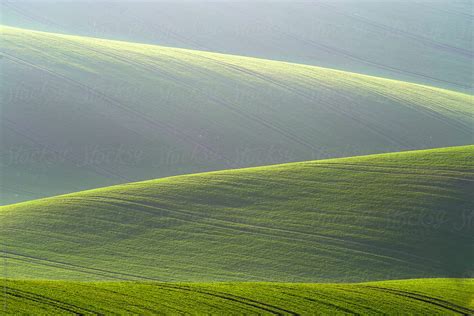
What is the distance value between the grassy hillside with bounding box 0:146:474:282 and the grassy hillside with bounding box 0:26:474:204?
248 inches

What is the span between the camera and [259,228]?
56.5ft

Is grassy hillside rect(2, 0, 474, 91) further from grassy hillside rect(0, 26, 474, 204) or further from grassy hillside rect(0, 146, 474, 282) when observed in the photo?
grassy hillside rect(0, 146, 474, 282)

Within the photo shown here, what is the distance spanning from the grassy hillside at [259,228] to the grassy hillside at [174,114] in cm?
630

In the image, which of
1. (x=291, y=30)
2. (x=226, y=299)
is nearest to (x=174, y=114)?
(x=226, y=299)

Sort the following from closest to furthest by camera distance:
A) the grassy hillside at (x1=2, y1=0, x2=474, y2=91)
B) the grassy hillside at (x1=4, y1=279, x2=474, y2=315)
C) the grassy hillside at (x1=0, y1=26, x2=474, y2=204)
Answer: the grassy hillside at (x1=4, y1=279, x2=474, y2=315) → the grassy hillside at (x1=0, y1=26, x2=474, y2=204) → the grassy hillside at (x1=2, y1=0, x2=474, y2=91)

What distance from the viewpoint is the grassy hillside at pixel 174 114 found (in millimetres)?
26016

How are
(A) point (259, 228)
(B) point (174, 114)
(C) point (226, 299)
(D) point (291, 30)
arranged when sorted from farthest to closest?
1. (D) point (291, 30)
2. (B) point (174, 114)
3. (A) point (259, 228)
4. (C) point (226, 299)

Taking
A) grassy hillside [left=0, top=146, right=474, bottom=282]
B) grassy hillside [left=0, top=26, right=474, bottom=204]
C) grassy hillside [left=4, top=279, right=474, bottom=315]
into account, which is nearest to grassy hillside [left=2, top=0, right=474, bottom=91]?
grassy hillside [left=0, top=26, right=474, bottom=204]

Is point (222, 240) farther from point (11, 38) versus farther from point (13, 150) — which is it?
point (11, 38)

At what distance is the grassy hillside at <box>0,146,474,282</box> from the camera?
15492 millimetres

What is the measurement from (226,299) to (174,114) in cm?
2025

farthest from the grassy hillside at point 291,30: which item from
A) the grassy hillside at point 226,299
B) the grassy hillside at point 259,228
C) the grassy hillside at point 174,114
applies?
the grassy hillside at point 226,299

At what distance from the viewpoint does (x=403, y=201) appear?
18875 millimetres

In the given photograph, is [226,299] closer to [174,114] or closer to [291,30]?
[174,114]
